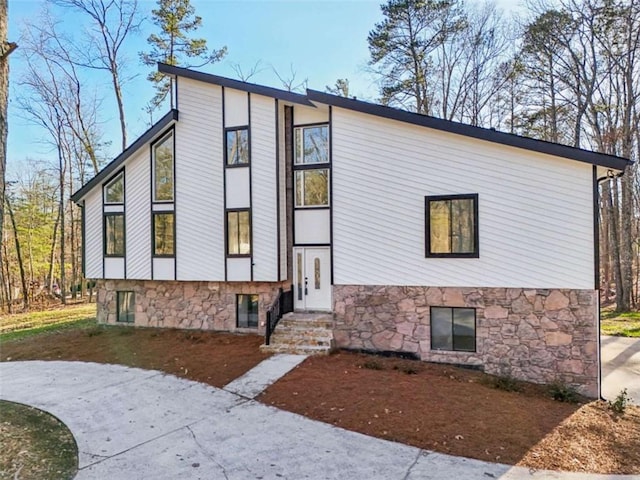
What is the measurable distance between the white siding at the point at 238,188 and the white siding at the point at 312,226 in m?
1.57

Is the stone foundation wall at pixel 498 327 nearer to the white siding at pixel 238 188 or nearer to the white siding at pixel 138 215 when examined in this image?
the white siding at pixel 238 188

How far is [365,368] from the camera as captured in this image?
27.6ft

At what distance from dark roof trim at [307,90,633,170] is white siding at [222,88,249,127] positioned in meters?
2.28

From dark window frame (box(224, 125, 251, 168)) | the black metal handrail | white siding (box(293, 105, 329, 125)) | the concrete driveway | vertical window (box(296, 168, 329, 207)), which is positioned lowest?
the concrete driveway

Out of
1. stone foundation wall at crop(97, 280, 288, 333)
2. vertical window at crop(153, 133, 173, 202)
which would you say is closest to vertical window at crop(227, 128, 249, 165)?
vertical window at crop(153, 133, 173, 202)

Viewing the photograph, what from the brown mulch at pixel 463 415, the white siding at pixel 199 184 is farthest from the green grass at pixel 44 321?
the brown mulch at pixel 463 415

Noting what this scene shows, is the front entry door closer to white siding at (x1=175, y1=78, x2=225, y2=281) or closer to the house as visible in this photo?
the house

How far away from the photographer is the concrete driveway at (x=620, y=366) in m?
8.31

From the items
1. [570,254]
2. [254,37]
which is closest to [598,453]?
[570,254]

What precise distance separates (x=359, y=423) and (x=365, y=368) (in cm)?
251

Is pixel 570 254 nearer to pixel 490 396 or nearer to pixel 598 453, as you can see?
pixel 490 396

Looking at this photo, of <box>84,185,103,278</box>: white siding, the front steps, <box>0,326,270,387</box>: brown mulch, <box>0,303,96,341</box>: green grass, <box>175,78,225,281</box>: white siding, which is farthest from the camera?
<box>0,303,96,341</box>: green grass

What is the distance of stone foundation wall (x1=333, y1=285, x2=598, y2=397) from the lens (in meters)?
7.86

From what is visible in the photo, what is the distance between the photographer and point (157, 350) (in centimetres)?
1033
